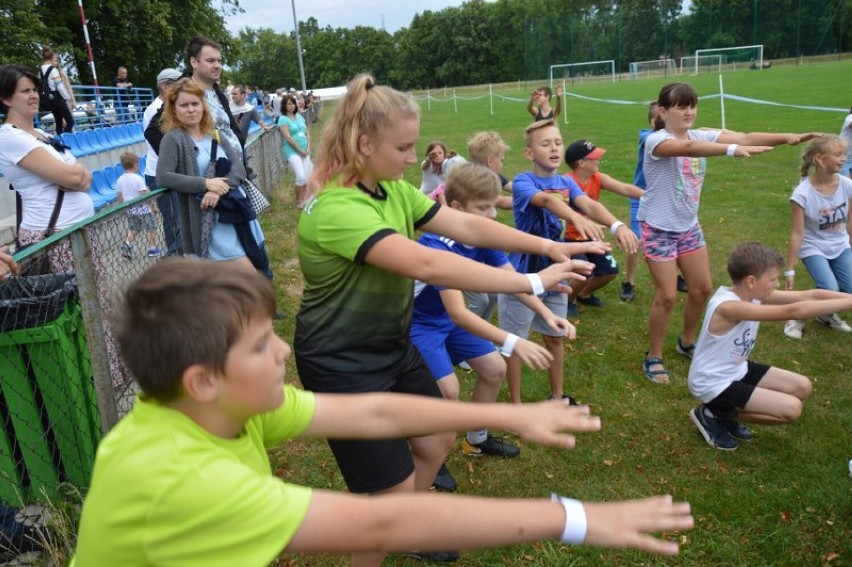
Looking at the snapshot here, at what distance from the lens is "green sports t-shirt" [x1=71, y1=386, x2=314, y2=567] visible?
1.27 meters

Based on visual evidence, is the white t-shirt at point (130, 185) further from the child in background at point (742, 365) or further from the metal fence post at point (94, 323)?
the child in background at point (742, 365)

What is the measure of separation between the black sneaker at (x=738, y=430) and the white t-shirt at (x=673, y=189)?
1.48 meters

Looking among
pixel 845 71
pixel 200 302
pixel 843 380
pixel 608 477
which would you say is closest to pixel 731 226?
pixel 843 380

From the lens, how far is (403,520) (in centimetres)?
137

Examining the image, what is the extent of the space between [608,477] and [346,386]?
81.0 inches

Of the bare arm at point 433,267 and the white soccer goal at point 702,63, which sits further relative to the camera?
the white soccer goal at point 702,63

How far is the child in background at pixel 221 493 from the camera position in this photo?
4.21 feet

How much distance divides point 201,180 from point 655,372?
3693mm

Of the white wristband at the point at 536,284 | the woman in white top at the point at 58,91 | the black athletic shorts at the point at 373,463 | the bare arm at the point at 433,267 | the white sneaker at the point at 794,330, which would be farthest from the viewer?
the woman in white top at the point at 58,91

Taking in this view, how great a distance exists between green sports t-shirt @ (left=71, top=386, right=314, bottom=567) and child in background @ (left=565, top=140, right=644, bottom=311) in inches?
182

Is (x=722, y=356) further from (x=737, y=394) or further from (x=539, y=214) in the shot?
(x=539, y=214)

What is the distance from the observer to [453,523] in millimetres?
1384

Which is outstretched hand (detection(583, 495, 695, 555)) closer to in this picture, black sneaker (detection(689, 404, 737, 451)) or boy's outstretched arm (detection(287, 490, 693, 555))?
boy's outstretched arm (detection(287, 490, 693, 555))

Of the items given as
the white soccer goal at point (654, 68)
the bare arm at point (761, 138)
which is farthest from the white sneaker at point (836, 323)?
the white soccer goal at point (654, 68)
